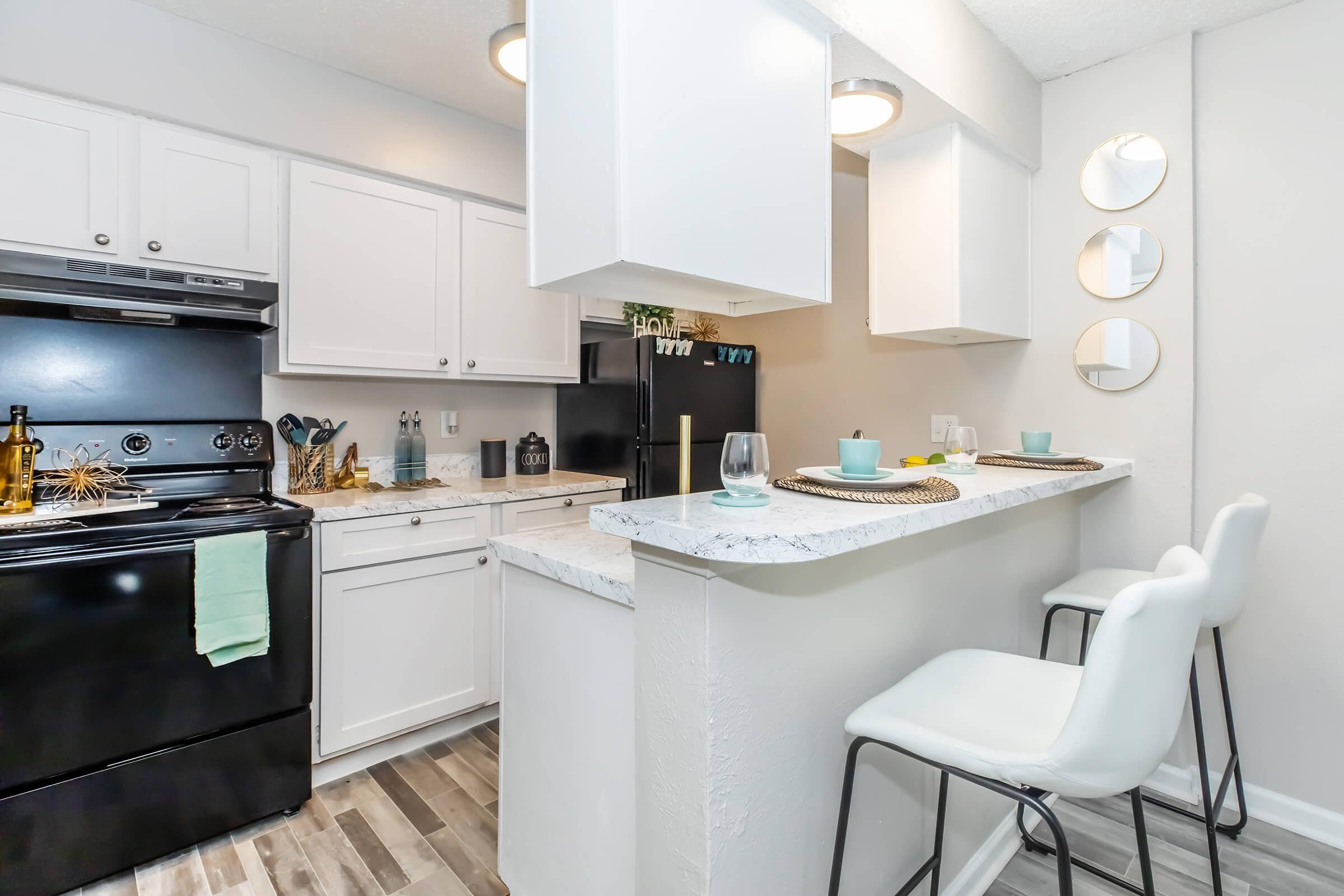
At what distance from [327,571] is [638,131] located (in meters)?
1.74

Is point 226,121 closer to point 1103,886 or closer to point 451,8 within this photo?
point 451,8

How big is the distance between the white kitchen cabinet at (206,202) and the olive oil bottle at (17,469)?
2.06 ft

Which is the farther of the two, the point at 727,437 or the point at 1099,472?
the point at 1099,472

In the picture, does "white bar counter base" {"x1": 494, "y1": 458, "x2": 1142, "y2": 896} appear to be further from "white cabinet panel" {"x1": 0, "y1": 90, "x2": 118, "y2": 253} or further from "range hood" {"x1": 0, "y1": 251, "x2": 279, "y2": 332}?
"white cabinet panel" {"x1": 0, "y1": 90, "x2": 118, "y2": 253}

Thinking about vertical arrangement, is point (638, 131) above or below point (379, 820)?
above

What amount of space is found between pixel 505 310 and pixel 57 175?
1425mm

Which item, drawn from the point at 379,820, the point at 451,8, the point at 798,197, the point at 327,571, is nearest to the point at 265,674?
the point at 327,571

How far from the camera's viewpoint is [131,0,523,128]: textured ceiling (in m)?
1.94

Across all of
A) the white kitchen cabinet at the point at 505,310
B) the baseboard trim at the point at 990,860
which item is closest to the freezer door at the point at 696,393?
the white kitchen cabinet at the point at 505,310

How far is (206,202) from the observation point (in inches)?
80.2

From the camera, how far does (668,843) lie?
3.13 feet

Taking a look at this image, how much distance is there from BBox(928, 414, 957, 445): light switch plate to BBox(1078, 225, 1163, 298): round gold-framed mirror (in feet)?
2.14

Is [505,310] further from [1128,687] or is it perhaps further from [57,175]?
[1128,687]

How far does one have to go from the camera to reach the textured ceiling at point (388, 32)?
6.35ft
